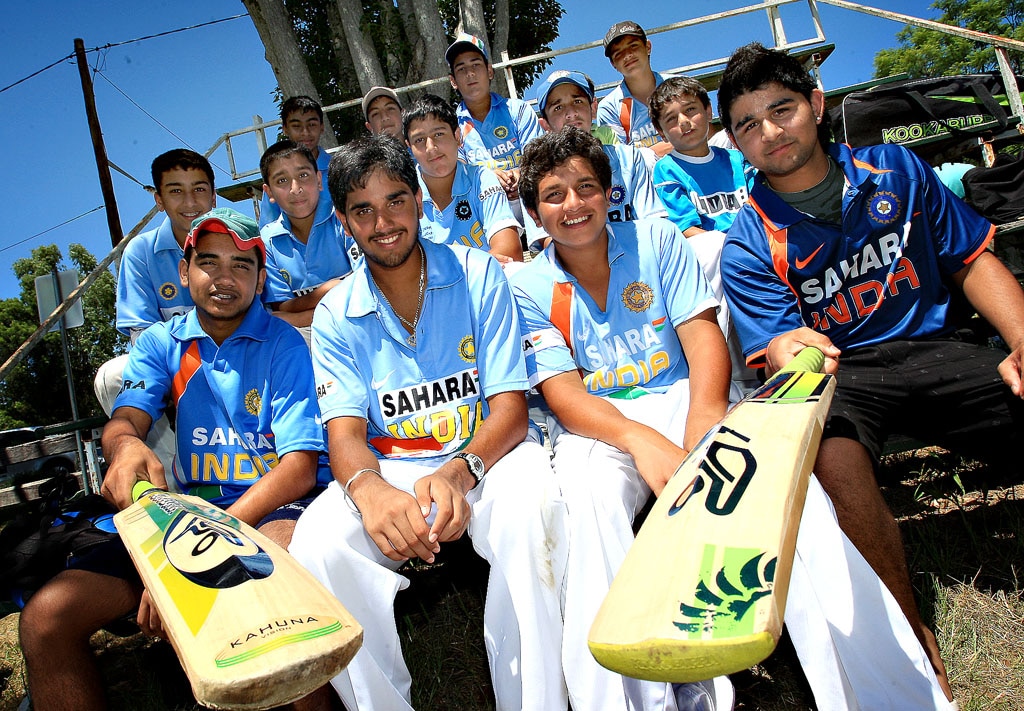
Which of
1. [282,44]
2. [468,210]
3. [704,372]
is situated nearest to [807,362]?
[704,372]

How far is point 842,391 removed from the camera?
2.24 m

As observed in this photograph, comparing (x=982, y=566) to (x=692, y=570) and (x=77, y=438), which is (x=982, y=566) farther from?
(x=77, y=438)

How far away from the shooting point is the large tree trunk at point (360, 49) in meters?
9.94

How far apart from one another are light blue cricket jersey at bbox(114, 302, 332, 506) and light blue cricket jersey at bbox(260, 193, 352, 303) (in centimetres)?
139

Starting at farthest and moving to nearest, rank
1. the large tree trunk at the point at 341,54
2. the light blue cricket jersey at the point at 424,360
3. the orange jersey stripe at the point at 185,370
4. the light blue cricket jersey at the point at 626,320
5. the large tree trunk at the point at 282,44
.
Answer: the large tree trunk at the point at 341,54 → the large tree trunk at the point at 282,44 → the orange jersey stripe at the point at 185,370 → the light blue cricket jersey at the point at 626,320 → the light blue cricket jersey at the point at 424,360

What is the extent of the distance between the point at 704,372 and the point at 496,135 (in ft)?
12.4

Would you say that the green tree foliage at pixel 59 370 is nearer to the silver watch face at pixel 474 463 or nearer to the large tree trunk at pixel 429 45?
the large tree trunk at pixel 429 45

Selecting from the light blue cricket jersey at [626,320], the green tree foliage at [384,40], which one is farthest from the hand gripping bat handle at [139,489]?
the green tree foliage at [384,40]

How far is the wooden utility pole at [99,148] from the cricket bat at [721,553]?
15432 mm

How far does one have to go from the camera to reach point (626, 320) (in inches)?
100

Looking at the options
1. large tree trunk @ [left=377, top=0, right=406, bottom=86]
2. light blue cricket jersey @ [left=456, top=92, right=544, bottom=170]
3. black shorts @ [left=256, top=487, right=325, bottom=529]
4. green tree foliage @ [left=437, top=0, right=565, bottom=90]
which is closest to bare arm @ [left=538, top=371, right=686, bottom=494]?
black shorts @ [left=256, top=487, right=325, bottom=529]

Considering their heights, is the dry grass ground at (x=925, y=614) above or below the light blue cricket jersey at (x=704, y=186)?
below

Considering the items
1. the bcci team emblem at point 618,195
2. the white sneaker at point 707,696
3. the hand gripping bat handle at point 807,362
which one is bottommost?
the white sneaker at point 707,696

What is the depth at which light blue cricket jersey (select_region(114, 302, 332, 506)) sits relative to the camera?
2549 mm
